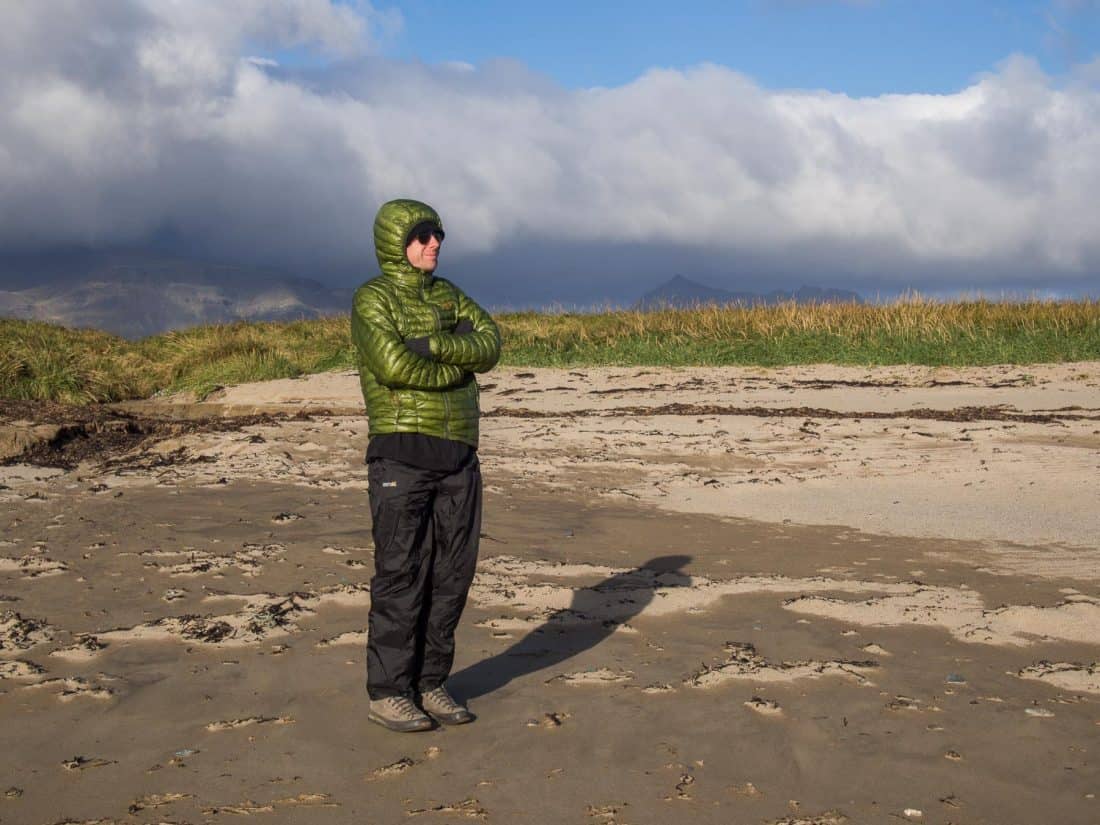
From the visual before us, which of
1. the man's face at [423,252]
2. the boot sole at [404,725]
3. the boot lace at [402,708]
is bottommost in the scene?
the boot sole at [404,725]

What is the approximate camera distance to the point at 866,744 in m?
3.94

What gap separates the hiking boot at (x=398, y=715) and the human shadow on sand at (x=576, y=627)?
413 millimetres

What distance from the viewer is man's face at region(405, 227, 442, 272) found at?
4203mm

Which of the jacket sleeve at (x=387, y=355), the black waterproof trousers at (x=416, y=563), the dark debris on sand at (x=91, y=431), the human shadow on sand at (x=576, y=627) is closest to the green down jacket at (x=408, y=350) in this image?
the jacket sleeve at (x=387, y=355)

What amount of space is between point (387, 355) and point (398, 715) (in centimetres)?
134

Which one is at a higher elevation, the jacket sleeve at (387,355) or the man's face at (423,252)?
the man's face at (423,252)

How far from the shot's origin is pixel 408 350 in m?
4.09

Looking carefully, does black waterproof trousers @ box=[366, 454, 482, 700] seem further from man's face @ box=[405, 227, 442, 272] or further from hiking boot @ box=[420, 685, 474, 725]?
man's face @ box=[405, 227, 442, 272]

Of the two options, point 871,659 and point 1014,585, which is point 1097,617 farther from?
point 871,659

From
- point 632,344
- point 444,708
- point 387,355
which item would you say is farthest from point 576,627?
point 632,344

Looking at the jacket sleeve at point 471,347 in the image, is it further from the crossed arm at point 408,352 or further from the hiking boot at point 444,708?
the hiking boot at point 444,708

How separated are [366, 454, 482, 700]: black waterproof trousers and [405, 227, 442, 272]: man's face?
29.8 inches

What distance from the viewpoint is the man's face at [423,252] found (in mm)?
4203

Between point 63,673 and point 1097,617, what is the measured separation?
4.87 meters
